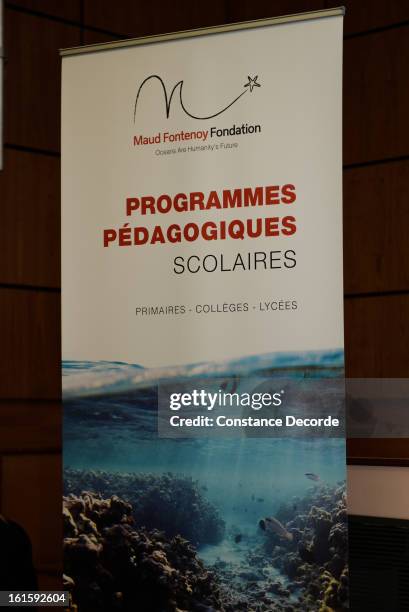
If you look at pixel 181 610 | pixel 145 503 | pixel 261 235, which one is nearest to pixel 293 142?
pixel 261 235

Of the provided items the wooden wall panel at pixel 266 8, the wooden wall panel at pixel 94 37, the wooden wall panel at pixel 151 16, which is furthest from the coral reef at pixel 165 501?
the wooden wall panel at pixel 266 8

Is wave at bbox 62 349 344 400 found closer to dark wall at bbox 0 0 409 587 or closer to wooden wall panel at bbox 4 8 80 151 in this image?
dark wall at bbox 0 0 409 587

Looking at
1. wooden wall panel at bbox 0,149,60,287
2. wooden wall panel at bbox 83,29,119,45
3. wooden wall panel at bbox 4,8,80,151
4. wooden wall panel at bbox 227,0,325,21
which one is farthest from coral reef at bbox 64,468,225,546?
wooden wall panel at bbox 227,0,325,21

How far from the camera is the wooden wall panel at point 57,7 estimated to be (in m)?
3.86

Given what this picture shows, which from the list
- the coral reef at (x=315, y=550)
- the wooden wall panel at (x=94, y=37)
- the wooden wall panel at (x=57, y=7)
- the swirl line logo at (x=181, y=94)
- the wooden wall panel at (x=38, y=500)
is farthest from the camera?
the wooden wall panel at (x=94, y=37)

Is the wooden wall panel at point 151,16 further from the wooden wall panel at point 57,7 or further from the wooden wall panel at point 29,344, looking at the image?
the wooden wall panel at point 29,344

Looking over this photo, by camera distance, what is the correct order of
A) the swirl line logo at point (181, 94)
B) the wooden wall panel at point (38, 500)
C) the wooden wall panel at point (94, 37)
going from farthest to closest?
the wooden wall panel at point (94, 37) < the wooden wall panel at point (38, 500) < the swirl line logo at point (181, 94)

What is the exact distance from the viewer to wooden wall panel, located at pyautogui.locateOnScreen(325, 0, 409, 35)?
3.82 m

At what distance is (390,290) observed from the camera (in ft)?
12.4

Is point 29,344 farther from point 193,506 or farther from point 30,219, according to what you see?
point 193,506

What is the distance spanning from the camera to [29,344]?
3816mm

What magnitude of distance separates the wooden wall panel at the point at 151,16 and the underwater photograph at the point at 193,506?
1.82m

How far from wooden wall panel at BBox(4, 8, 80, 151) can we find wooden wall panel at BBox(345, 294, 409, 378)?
1.54m

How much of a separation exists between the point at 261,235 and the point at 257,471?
0.80 metres
